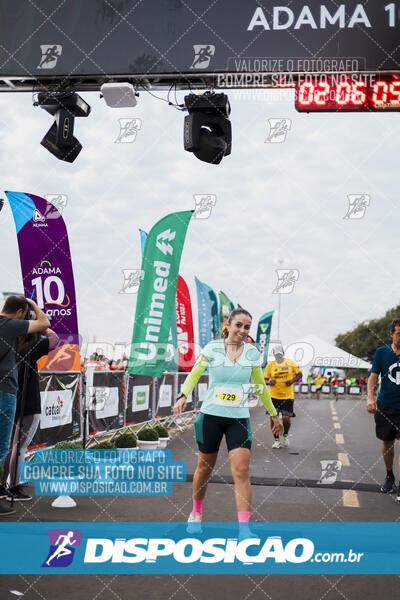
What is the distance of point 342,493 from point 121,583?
155 inches

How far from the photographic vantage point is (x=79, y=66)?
7539mm

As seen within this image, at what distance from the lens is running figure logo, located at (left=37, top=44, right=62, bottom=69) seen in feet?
24.6

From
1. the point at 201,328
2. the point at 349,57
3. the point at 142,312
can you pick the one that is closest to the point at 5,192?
the point at 142,312

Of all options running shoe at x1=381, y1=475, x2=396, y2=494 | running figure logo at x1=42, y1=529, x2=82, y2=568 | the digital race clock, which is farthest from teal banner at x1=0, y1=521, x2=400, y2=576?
the digital race clock

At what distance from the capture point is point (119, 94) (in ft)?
25.3

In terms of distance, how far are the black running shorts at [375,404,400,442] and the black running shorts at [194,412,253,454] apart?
244 cm

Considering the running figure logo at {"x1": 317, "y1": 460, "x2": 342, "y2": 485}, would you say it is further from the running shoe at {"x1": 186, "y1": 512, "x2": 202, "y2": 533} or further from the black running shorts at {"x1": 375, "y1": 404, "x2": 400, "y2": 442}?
the running shoe at {"x1": 186, "y1": 512, "x2": 202, "y2": 533}

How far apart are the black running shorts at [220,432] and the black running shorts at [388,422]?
2.44 m

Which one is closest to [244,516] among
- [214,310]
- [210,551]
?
[210,551]

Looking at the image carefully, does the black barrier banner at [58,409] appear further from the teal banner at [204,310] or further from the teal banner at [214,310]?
the teal banner at [214,310]

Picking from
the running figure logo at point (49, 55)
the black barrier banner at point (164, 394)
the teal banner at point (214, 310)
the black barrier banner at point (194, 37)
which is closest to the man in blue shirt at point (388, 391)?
the black barrier banner at point (194, 37)

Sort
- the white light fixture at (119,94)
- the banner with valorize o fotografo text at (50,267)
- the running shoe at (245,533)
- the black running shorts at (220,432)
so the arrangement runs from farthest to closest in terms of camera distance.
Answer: the banner with valorize o fotografo text at (50,267), the white light fixture at (119,94), the black running shorts at (220,432), the running shoe at (245,533)

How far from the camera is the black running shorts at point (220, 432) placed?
5.13 metres

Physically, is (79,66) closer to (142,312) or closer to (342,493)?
(142,312)
